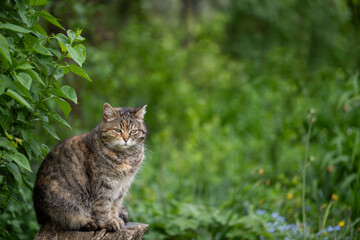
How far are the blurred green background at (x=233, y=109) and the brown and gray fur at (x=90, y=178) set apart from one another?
1.67 feet

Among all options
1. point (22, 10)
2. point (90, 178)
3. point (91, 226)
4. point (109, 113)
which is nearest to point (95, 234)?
point (91, 226)

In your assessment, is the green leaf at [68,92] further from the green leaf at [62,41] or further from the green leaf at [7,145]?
the green leaf at [7,145]

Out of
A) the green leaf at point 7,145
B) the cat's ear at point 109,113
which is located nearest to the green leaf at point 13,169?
the green leaf at point 7,145

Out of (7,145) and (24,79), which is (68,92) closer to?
(24,79)

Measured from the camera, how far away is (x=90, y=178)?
3.03 m

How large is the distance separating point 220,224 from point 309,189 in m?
1.51

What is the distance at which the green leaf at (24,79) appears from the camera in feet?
6.81

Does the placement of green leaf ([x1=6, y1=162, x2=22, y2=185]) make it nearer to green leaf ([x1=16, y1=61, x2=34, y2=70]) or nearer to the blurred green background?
green leaf ([x1=16, y1=61, x2=34, y2=70])

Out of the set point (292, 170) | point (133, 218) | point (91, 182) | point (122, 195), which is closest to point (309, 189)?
point (292, 170)

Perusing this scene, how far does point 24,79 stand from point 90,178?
3.63 feet

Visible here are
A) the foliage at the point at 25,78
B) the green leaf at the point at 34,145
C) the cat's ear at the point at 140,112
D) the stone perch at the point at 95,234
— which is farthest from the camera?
the cat's ear at the point at 140,112

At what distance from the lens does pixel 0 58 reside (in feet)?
7.43

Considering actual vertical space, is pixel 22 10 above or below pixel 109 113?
below

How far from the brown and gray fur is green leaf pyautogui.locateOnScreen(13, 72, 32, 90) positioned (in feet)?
3.27
